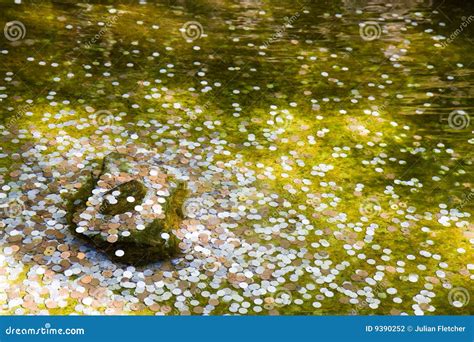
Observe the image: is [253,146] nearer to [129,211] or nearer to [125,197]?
[125,197]

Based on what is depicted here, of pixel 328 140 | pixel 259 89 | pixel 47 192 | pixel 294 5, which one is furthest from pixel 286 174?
pixel 294 5

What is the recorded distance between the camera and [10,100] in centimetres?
1051

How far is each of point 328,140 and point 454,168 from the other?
A: 1.86 m

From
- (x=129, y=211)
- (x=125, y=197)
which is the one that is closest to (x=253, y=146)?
(x=125, y=197)

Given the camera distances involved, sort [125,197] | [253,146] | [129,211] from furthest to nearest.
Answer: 1. [253,146]
2. [125,197]
3. [129,211]

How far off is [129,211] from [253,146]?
263 cm

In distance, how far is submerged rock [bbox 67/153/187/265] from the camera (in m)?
7.86

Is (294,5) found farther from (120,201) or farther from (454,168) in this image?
(120,201)

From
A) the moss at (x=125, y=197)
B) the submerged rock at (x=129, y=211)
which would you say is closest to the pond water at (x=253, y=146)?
the submerged rock at (x=129, y=211)

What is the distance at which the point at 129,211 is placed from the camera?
8094mm

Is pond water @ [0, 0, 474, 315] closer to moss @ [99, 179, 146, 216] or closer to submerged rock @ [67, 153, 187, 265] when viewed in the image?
submerged rock @ [67, 153, 187, 265]

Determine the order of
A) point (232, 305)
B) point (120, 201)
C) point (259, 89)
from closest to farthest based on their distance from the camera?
point (232, 305)
point (120, 201)
point (259, 89)

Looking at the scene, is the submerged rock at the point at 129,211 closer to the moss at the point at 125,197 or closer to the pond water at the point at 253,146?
the moss at the point at 125,197

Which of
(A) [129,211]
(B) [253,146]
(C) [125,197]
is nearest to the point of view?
(A) [129,211]
